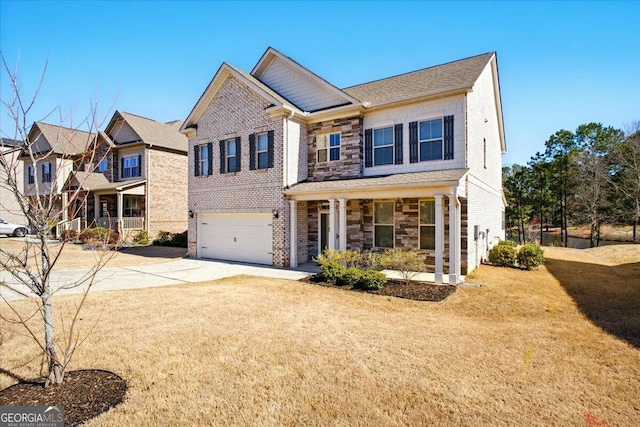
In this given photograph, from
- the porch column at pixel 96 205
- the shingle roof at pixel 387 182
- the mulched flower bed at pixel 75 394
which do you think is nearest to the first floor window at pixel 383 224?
the shingle roof at pixel 387 182

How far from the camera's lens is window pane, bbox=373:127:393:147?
12672mm

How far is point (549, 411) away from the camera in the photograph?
11.7 feet

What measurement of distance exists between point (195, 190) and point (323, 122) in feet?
23.9

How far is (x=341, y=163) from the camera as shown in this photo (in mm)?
13492

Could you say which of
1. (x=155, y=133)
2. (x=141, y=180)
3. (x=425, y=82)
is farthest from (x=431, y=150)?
(x=155, y=133)

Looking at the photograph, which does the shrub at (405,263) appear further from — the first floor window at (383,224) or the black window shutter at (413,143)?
the black window shutter at (413,143)

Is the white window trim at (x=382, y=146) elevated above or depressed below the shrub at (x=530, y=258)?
above

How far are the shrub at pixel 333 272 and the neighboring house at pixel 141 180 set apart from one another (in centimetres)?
1693

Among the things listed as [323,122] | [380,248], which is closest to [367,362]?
[380,248]

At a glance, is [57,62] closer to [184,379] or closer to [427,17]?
[184,379]

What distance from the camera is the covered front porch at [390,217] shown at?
383 inches

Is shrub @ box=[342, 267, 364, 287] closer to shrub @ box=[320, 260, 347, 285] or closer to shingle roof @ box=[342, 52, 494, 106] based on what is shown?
shrub @ box=[320, 260, 347, 285]

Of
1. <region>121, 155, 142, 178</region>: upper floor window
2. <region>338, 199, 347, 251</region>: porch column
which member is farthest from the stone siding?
<region>121, 155, 142, 178</region>: upper floor window

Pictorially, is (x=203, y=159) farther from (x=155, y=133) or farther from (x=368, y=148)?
(x=155, y=133)
